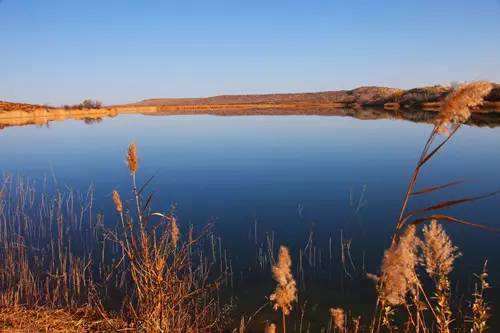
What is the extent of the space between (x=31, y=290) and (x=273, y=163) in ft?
41.1

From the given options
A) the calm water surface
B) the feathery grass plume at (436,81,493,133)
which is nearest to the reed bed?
the feathery grass plume at (436,81,493,133)

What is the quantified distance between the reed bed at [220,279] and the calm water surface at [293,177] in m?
0.62

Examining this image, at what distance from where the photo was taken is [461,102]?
1.77m

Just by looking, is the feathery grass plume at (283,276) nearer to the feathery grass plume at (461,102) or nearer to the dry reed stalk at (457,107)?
the dry reed stalk at (457,107)

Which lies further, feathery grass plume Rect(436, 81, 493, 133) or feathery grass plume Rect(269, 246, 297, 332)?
feathery grass plume Rect(269, 246, 297, 332)

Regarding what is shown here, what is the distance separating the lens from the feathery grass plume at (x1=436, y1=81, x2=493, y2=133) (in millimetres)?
1769

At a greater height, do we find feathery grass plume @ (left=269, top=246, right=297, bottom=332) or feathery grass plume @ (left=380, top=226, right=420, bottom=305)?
feathery grass plume @ (left=380, top=226, right=420, bottom=305)

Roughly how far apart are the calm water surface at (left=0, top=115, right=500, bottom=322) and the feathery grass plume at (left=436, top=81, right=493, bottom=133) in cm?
541

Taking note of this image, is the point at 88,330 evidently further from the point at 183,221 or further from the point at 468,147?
the point at 468,147

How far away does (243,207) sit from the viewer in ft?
37.0

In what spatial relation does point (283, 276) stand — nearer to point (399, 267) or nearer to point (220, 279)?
point (399, 267)

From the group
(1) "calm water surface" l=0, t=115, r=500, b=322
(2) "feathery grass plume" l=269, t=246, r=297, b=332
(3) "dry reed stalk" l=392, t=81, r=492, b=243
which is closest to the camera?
(3) "dry reed stalk" l=392, t=81, r=492, b=243

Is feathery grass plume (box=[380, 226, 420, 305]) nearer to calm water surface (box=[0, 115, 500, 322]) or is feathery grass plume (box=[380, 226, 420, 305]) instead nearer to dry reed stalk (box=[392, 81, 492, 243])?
dry reed stalk (box=[392, 81, 492, 243])

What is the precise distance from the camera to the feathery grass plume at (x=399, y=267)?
2.04 meters
